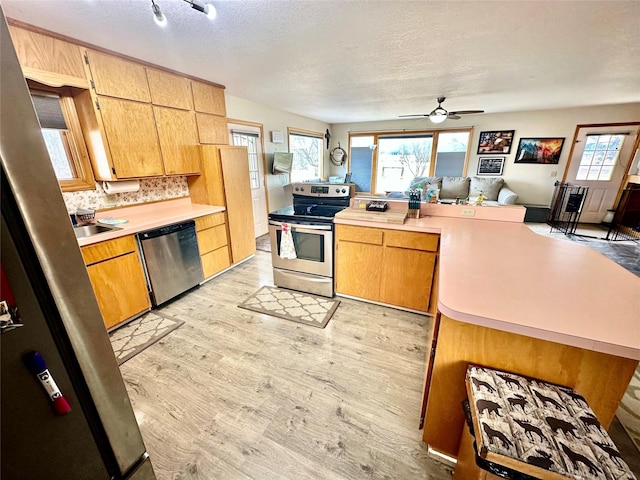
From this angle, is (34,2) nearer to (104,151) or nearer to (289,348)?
(104,151)

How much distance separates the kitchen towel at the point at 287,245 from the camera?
263 centimetres

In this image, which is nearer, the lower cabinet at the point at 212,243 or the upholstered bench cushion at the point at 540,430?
the upholstered bench cushion at the point at 540,430

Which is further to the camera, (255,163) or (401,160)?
(401,160)

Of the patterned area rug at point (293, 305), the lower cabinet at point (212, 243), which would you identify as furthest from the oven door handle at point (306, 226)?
the lower cabinet at point (212, 243)

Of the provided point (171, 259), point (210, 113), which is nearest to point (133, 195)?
point (171, 259)

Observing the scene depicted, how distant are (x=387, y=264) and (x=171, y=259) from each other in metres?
2.16

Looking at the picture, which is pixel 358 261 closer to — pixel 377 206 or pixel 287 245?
pixel 377 206

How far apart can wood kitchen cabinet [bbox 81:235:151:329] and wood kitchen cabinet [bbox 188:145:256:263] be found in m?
1.15

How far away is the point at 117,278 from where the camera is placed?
2152mm

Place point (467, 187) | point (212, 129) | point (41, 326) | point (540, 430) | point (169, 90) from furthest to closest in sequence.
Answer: point (467, 187), point (212, 129), point (169, 90), point (540, 430), point (41, 326)

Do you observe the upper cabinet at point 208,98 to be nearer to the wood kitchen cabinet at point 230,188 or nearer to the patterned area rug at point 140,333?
the wood kitchen cabinet at point 230,188

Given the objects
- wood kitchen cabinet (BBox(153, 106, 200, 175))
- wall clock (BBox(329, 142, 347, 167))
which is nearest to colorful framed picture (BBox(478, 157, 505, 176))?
wall clock (BBox(329, 142, 347, 167))

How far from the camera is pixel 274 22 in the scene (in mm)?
1728

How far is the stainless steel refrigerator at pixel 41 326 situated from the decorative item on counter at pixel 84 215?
2.24 m
